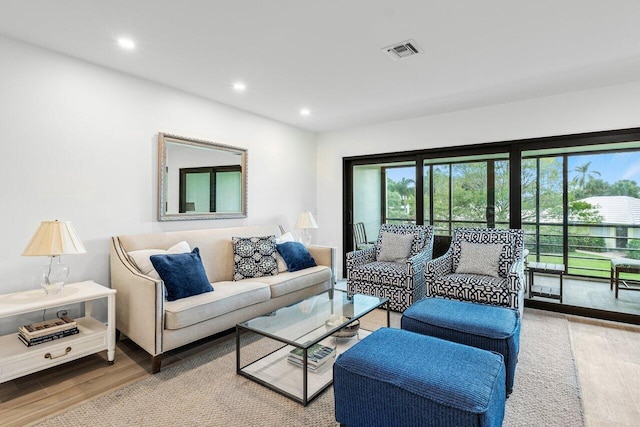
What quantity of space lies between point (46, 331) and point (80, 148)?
1.51m

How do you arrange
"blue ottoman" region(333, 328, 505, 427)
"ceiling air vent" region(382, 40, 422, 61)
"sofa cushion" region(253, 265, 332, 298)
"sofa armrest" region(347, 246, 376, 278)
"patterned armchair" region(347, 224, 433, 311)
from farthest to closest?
"sofa armrest" region(347, 246, 376, 278) → "patterned armchair" region(347, 224, 433, 311) → "sofa cushion" region(253, 265, 332, 298) → "ceiling air vent" region(382, 40, 422, 61) → "blue ottoman" region(333, 328, 505, 427)

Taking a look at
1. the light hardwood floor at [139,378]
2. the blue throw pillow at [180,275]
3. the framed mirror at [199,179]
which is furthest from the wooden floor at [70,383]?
the framed mirror at [199,179]

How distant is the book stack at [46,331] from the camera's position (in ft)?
7.47

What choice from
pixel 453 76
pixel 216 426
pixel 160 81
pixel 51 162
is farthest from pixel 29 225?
pixel 453 76

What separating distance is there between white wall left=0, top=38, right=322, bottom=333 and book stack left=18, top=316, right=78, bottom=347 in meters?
0.43

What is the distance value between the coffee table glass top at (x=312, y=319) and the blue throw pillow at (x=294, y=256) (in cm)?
81

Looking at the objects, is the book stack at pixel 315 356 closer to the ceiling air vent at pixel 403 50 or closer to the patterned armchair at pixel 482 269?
the patterned armchair at pixel 482 269

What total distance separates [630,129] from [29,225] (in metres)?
5.63

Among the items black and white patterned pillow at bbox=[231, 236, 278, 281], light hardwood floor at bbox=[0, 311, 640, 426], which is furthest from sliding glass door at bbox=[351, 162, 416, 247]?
light hardwood floor at bbox=[0, 311, 640, 426]

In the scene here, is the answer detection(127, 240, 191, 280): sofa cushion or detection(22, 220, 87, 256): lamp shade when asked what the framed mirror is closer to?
detection(127, 240, 191, 280): sofa cushion

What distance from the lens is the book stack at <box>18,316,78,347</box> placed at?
2275 mm

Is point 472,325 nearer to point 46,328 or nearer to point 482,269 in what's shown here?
point 482,269

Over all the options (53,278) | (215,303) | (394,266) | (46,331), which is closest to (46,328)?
(46,331)

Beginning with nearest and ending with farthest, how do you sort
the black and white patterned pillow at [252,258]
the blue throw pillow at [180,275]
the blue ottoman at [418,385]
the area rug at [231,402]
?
the blue ottoman at [418,385] < the area rug at [231,402] < the blue throw pillow at [180,275] < the black and white patterned pillow at [252,258]
